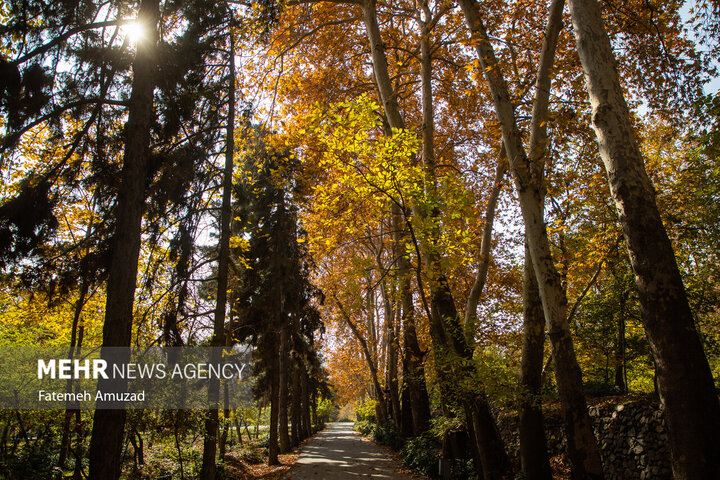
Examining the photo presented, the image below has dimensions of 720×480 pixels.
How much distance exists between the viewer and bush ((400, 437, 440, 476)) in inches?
358

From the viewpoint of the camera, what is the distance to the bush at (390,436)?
14.8 metres

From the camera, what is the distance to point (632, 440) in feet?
21.0

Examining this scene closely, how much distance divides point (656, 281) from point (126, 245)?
6.01m

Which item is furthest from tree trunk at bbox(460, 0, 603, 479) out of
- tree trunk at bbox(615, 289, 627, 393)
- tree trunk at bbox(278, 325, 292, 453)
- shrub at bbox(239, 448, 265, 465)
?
shrub at bbox(239, 448, 265, 465)

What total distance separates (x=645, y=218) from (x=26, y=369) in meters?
12.1

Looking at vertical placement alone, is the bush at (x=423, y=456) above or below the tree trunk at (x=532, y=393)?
below

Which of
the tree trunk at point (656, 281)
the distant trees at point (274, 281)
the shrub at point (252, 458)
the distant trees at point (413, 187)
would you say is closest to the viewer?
the tree trunk at point (656, 281)

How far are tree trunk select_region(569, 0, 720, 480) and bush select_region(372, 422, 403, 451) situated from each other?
13161 mm

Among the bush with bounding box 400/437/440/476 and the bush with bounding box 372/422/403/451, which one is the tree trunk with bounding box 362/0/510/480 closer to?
the bush with bounding box 400/437/440/476

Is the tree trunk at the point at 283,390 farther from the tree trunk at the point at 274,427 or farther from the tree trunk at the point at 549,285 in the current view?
the tree trunk at the point at 549,285

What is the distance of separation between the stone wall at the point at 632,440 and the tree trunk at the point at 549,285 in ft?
7.21

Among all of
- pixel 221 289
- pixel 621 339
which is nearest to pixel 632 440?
pixel 621 339

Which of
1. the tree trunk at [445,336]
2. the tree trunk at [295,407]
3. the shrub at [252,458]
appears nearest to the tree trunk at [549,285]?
the tree trunk at [445,336]

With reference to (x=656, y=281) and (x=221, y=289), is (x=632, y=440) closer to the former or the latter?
(x=656, y=281)
